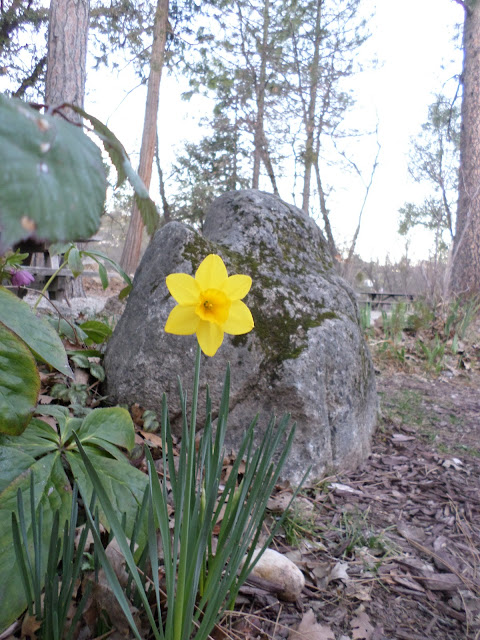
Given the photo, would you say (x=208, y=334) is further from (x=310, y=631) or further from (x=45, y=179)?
(x=310, y=631)

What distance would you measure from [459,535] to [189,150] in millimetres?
18603

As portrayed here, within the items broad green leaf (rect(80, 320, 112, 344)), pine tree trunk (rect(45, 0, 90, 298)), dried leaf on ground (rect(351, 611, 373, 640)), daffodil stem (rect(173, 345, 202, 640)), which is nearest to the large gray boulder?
broad green leaf (rect(80, 320, 112, 344))

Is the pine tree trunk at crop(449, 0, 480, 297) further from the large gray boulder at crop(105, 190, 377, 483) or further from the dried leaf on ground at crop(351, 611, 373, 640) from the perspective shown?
the dried leaf on ground at crop(351, 611, 373, 640)

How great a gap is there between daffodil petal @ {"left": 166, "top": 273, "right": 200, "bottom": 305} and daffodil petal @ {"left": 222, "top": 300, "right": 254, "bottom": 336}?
8cm

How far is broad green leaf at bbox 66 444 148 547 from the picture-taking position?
3.90 feet

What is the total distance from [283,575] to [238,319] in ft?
2.95

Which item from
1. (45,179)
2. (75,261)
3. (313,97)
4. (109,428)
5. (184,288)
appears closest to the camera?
(45,179)

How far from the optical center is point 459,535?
1.86 metres

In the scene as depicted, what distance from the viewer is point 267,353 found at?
7.20 ft

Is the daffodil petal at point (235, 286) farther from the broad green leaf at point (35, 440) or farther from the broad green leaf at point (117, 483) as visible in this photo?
the broad green leaf at point (35, 440)

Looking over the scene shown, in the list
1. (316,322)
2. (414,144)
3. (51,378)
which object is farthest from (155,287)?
(414,144)

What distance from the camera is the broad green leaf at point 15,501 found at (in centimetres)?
94

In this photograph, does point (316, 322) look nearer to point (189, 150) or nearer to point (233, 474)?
point (233, 474)

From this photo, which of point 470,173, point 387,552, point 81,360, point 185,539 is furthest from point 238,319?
point 470,173
